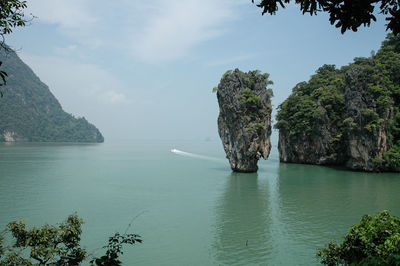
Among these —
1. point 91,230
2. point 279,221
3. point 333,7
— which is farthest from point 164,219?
point 333,7

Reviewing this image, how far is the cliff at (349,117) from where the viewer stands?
2933 centimetres

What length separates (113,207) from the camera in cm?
1777

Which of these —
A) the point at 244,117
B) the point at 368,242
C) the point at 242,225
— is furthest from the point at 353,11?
the point at 244,117

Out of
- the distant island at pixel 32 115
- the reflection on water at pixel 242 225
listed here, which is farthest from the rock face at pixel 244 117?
the distant island at pixel 32 115

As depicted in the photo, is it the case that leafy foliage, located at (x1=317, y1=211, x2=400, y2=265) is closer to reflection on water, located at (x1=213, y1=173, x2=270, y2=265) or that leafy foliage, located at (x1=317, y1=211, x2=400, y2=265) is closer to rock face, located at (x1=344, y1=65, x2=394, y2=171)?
reflection on water, located at (x1=213, y1=173, x2=270, y2=265)

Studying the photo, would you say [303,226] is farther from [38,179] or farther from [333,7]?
[38,179]

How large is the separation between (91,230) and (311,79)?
124 ft

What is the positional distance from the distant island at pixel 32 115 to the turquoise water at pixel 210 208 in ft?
306

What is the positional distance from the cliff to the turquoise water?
2.93 m

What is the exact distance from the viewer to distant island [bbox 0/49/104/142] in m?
110

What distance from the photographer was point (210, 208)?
17.5 m

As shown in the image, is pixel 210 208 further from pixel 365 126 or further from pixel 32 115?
pixel 32 115

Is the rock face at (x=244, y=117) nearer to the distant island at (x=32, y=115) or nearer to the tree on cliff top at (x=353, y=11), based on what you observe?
the tree on cliff top at (x=353, y=11)

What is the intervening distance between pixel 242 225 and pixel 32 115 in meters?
130
